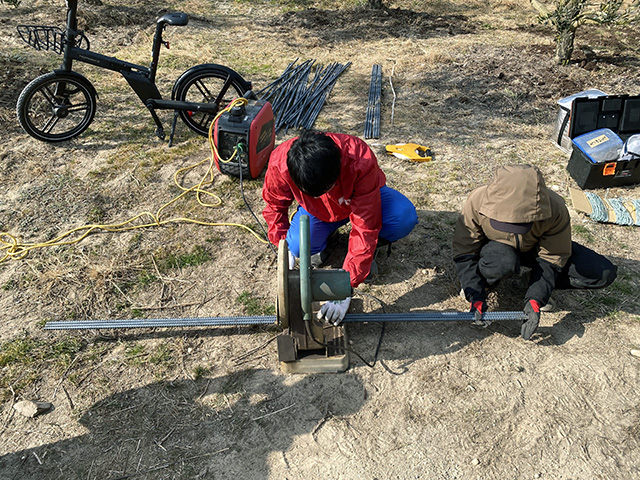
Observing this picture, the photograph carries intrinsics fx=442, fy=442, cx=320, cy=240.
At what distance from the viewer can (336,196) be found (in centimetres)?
269

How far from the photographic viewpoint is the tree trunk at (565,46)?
6223 mm

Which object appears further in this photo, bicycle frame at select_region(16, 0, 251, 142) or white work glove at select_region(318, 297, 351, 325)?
bicycle frame at select_region(16, 0, 251, 142)

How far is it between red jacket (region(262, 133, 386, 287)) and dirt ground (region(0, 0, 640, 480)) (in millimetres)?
558

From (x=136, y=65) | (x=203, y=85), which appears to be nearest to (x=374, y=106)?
(x=203, y=85)

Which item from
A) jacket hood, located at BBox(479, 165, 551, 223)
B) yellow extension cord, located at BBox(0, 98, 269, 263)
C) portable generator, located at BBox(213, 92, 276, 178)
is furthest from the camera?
portable generator, located at BBox(213, 92, 276, 178)

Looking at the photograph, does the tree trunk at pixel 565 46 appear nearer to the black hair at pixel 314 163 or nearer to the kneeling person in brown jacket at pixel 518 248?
the kneeling person in brown jacket at pixel 518 248

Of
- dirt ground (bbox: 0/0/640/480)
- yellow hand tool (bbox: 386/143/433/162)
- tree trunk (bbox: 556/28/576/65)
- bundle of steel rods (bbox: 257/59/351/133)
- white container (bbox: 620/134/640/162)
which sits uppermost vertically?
tree trunk (bbox: 556/28/576/65)

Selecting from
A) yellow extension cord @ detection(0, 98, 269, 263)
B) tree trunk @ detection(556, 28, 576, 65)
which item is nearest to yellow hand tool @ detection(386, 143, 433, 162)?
yellow extension cord @ detection(0, 98, 269, 263)

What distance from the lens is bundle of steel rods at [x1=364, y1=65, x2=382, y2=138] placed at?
5077mm

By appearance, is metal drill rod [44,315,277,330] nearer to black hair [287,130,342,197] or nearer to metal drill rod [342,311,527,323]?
metal drill rod [342,311,527,323]

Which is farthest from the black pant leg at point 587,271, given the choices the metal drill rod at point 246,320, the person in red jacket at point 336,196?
the person in red jacket at point 336,196

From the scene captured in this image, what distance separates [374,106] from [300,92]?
3.34 ft

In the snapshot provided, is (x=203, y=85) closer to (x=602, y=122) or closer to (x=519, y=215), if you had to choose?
(x=519, y=215)

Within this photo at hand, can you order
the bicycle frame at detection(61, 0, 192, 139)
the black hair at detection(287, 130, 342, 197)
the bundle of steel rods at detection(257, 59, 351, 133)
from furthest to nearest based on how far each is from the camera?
1. the bundle of steel rods at detection(257, 59, 351, 133)
2. the bicycle frame at detection(61, 0, 192, 139)
3. the black hair at detection(287, 130, 342, 197)
